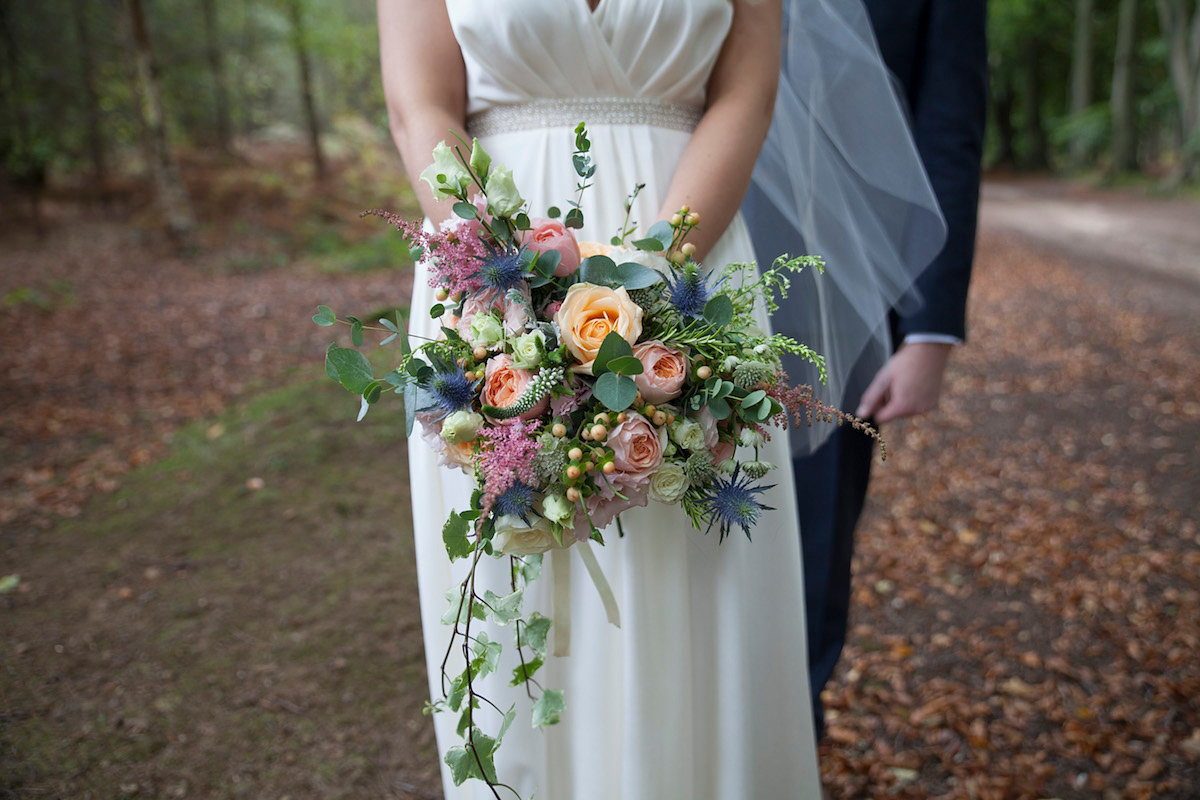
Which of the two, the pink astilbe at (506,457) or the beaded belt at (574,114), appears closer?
the pink astilbe at (506,457)

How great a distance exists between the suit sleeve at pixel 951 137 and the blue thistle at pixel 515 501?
1.42m

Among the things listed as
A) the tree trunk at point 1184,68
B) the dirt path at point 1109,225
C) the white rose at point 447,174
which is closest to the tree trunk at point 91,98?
the white rose at point 447,174

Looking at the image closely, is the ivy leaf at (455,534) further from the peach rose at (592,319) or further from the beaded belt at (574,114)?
the beaded belt at (574,114)

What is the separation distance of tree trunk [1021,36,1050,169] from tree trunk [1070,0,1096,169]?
3.52 m

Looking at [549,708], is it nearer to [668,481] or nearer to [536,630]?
[536,630]

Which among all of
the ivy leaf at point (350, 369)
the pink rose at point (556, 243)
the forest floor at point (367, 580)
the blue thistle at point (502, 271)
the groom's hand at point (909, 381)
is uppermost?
the pink rose at point (556, 243)

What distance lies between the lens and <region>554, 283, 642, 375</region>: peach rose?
1088 mm

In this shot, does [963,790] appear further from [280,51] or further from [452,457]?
[280,51]

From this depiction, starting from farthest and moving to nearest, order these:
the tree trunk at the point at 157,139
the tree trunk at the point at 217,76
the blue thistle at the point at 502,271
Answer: the tree trunk at the point at 217,76, the tree trunk at the point at 157,139, the blue thistle at the point at 502,271

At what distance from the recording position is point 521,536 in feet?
3.75

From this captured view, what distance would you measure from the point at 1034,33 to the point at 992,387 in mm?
23595

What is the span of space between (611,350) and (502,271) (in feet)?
0.72

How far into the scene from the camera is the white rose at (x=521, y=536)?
1113 millimetres

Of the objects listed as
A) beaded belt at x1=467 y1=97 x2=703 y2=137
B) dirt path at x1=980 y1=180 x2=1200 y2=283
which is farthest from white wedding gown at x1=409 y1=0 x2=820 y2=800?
dirt path at x1=980 y1=180 x2=1200 y2=283
